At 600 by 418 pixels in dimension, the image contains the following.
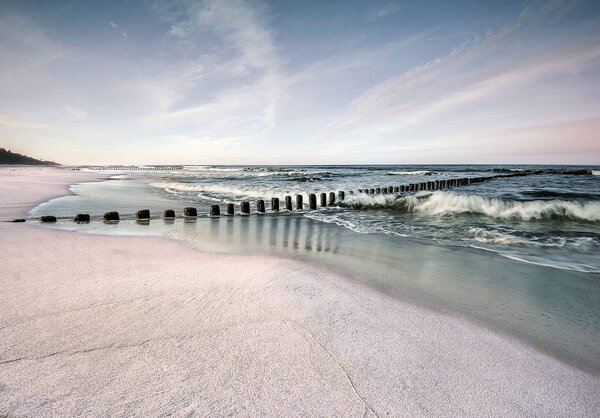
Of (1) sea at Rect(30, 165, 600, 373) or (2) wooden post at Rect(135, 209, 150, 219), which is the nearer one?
(1) sea at Rect(30, 165, 600, 373)

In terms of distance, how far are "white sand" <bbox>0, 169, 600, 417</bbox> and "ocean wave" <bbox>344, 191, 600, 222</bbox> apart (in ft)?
30.9

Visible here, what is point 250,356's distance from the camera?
2.09 m

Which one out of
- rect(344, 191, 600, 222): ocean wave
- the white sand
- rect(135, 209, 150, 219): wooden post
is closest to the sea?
rect(344, 191, 600, 222): ocean wave

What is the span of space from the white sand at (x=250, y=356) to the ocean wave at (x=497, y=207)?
9.41m

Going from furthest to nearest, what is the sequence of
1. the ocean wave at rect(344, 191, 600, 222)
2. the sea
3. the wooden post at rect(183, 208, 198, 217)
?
the ocean wave at rect(344, 191, 600, 222) → the wooden post at rect(183, 208, 198, 217) → the sea

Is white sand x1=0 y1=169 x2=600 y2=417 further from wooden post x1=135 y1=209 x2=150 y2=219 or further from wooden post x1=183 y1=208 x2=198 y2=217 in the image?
wooden post x1=183 y1=208 x2=198 y2=217

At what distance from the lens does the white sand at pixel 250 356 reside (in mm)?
1719

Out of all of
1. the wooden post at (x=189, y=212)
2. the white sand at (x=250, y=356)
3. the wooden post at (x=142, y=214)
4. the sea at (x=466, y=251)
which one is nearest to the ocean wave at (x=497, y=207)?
the sea at (x=466, y=251)

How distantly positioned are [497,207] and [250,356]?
11.5m

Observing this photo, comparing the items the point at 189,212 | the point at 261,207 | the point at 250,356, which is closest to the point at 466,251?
the point at 250,356

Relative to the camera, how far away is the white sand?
1719 millimetres

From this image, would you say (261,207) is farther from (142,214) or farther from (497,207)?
(497,207)

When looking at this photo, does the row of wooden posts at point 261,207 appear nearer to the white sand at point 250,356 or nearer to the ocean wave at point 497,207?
the ocean wave at point 497,207

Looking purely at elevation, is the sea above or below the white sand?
below
